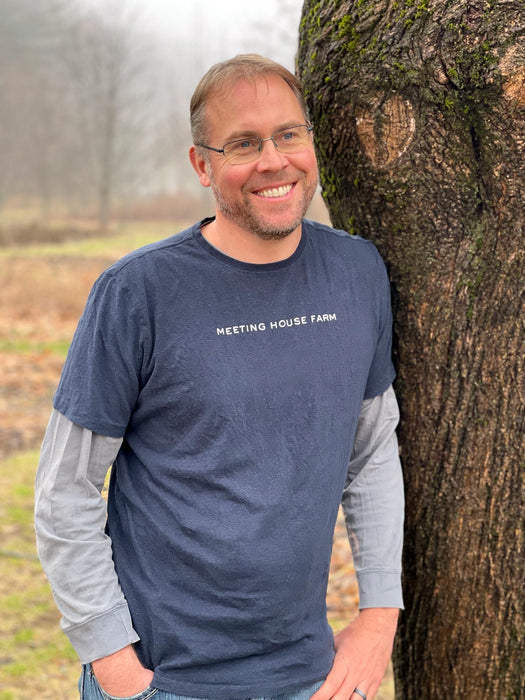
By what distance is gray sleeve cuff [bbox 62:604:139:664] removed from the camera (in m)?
1.81

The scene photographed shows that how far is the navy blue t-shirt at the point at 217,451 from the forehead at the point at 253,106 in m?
0.32

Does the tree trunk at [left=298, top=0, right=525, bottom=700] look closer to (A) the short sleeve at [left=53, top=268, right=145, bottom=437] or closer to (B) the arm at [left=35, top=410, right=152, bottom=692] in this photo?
(A) the short sleeve at [left=53, top=268, right=145, bottom=437]

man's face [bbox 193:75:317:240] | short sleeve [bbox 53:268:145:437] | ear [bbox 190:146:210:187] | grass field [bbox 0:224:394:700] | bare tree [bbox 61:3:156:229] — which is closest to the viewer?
short sleeve [bbox 53:268:145:437]

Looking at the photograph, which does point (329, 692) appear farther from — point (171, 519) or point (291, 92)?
point (291, 92)

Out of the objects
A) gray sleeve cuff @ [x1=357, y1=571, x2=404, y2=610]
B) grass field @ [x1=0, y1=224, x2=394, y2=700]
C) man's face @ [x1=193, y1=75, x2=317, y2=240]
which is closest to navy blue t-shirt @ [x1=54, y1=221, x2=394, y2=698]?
man's face @ [x1=193, y1=75, x2=317, y2=240]

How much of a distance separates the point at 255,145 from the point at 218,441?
76 centimetres

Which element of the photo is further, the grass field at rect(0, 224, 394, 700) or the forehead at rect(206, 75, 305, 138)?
the grass field at rect(0, 224, 394, 700)

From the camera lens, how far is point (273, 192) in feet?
6.15

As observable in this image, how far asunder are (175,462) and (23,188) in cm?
3740

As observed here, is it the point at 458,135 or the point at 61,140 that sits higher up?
the point at 61,140

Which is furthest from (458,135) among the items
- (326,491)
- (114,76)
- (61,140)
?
(61,140)

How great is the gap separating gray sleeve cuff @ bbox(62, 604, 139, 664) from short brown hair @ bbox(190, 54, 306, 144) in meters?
1.25

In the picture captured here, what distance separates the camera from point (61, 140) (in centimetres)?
3781

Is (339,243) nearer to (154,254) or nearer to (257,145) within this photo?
(257,145)
